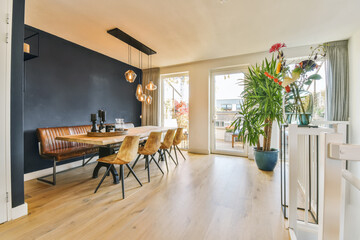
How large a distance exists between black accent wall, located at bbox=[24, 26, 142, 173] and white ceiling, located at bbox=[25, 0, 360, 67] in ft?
1.14

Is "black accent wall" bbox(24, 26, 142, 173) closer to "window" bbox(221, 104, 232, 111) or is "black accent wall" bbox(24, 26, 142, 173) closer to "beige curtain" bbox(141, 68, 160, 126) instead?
"beige curtain" bbox(141, 68, 160, 126)

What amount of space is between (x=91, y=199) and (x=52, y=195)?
0.62m

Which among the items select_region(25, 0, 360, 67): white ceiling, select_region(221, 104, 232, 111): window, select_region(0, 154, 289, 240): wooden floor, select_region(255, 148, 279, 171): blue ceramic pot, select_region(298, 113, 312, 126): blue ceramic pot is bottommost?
select_region(0, 154, 289, 240): wooden floor

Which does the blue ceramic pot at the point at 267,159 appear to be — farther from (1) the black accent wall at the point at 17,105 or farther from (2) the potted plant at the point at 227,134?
(1) the black accent wall at the point at 17,105

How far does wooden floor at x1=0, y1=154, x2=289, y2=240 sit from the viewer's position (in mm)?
1564

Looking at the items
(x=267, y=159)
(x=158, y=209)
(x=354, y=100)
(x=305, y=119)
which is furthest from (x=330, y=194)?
(x=354, y=100)

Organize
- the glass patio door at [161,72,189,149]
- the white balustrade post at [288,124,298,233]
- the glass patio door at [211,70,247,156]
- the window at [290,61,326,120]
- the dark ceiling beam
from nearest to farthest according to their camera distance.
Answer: the white balustrade post at [288,124,298,233] < the dark ceiling beam < the window at [290,61,326,120] < the glass patio door at [211,70,247,156] < the glass patio door at [161,72,189,149]

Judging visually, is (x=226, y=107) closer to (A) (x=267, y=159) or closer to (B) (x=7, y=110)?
(A) (x=267, y=159)

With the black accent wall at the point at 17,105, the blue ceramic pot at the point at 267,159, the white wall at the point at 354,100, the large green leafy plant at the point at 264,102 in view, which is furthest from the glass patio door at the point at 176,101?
the black accent wall at the point at 17,105

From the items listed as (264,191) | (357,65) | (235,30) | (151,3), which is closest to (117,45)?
(151,3)

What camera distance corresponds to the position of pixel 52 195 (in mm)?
2275

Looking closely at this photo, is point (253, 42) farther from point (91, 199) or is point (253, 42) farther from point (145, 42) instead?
point (91, 199)

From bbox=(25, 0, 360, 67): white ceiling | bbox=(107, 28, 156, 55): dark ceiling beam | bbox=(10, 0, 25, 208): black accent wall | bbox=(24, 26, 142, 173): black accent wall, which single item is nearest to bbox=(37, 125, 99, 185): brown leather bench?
bbox=(24, 26, 142, 173): black accent wall

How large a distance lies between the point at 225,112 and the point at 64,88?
155 inches
